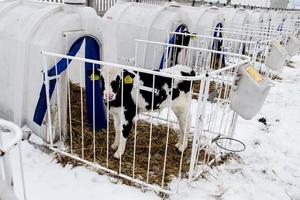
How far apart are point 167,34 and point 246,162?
385cm

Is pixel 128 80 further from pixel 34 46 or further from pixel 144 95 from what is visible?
pixel 34 46

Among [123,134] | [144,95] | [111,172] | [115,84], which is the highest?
[115,84]

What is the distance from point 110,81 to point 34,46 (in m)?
1.25

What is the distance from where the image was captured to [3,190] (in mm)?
1381

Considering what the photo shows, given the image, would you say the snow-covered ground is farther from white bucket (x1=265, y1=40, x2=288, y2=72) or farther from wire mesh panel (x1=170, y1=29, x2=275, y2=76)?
white bucket (x1=265, y1=40, x2=288, y2=72)

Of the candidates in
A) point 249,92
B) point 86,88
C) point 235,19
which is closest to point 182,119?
point 249,92

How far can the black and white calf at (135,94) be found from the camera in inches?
131

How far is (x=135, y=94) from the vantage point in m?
3.49

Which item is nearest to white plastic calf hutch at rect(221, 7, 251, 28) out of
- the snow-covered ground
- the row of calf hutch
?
the snow-covered ground

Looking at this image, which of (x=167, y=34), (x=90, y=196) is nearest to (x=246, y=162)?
(x=90, y=196)

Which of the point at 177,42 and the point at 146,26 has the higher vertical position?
the point at 146,26

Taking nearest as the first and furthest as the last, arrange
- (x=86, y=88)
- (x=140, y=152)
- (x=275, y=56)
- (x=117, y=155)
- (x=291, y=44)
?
(x=117, y=155) → (x=140, y=152) → (x=86, y=88) → (x=275, y=56) → (x=291, y=44)

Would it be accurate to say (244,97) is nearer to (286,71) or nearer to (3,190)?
(3,190)

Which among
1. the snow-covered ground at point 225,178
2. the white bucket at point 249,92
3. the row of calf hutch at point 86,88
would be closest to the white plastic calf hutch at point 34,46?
the row of calf hutch at point 86,88
